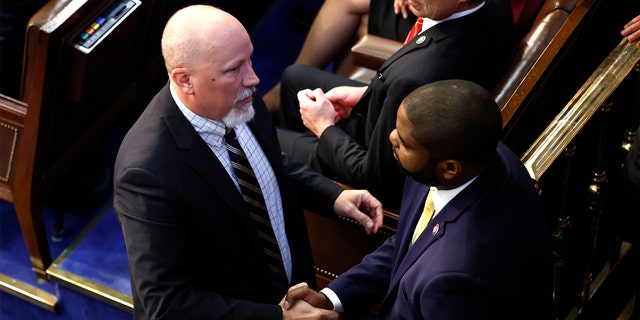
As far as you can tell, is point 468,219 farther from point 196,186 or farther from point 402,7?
point 402,7

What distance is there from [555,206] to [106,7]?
149 centimetres

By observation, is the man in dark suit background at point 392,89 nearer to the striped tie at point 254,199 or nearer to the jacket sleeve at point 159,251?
the striped tie at point 254,199

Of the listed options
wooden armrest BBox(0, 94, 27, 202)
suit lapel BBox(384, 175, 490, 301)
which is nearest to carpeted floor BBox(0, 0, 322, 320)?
wooden armrest BBox(0, 94, 27, 202)

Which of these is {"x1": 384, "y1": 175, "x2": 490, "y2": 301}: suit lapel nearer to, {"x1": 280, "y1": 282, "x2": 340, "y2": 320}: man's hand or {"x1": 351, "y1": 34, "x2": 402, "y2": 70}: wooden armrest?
{"x1": 280, "y1": 282, "x2": 340, "y2": 320}: man's hand

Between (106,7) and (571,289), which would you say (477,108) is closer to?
(571,289)

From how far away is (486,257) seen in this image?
5.90ft

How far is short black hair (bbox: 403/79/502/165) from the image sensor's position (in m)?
1.76

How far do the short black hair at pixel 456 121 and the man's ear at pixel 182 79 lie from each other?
1.71 ft

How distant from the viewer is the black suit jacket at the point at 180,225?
1995 millimetres

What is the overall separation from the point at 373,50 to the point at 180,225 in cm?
116

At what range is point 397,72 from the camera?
97.1 inches

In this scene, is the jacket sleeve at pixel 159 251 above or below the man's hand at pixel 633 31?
below

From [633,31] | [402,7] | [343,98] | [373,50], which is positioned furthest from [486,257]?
[402,7]

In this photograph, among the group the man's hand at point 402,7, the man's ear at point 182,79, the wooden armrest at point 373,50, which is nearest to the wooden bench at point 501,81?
the wooden armrest at point 373,50
